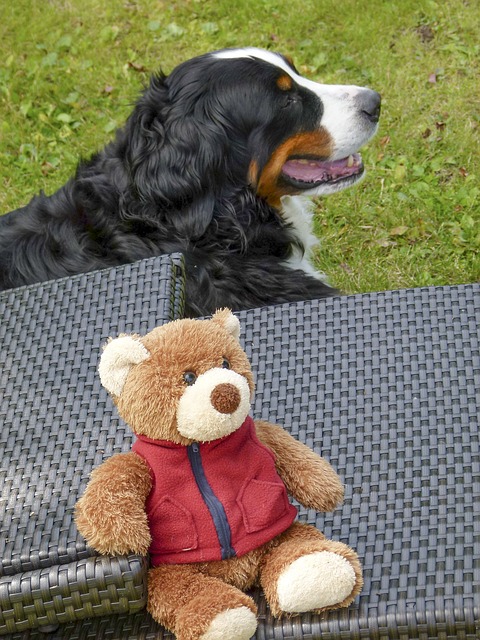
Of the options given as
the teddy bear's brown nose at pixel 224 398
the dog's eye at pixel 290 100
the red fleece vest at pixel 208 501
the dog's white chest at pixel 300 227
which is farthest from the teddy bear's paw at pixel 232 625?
the dog's eye at pixel 290 100

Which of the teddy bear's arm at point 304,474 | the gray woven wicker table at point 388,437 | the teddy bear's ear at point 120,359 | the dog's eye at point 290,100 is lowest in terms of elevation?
the gray woven wicker table at point 388,437

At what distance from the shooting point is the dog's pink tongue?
2.95 meters

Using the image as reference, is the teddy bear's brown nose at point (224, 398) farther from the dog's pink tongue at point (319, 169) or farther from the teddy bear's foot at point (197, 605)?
the dog's pink tongue at point (319, 169)

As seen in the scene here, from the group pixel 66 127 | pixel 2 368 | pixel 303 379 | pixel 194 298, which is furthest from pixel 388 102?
pixel 2 368

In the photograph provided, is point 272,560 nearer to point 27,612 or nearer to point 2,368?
point 27,612

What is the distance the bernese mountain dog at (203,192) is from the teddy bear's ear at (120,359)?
119cm

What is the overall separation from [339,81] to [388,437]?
3040 millimetres

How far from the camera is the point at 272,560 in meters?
1.43

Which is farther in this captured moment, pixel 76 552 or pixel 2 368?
pixel 2 368

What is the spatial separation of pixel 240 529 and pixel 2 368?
31.4 inches

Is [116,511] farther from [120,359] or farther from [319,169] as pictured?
[319,169]

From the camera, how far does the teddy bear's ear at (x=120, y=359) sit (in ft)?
4.36

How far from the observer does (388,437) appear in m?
1.82

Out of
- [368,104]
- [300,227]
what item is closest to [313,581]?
[300,227]
